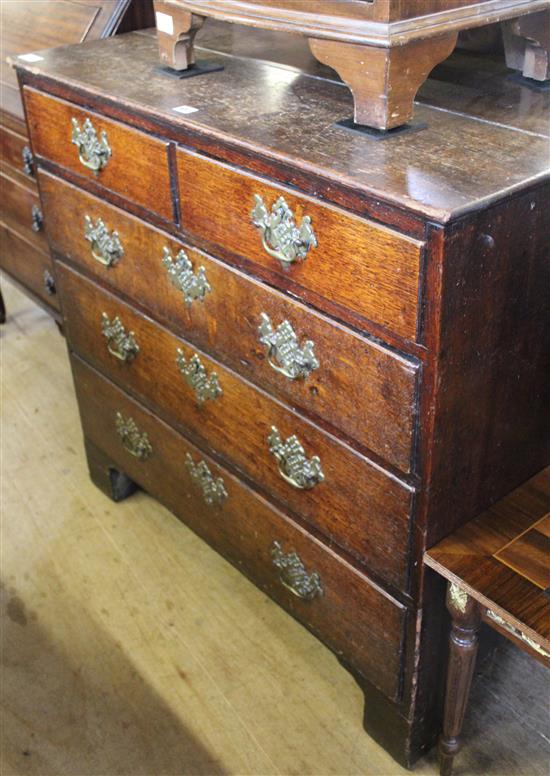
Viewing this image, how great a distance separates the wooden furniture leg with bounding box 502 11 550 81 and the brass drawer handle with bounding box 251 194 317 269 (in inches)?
18.7

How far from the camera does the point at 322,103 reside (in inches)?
56.6

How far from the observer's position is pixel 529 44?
1.43m

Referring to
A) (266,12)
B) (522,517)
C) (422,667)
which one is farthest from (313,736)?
(266,12)

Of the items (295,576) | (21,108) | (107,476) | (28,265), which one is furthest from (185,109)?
(28,265)

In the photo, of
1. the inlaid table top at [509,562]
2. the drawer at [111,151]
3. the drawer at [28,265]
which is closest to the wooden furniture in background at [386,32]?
the drawer at [111,151]

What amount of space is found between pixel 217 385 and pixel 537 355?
0.57 meters

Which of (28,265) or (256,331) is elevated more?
(256,331)

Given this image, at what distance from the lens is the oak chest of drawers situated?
1.17 meters

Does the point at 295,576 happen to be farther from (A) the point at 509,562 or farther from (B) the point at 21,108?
(B) the point at 21,108

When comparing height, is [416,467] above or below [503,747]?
above

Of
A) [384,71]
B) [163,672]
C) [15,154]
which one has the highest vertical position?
[384,71]

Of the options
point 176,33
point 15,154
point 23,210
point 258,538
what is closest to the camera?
point 176,33

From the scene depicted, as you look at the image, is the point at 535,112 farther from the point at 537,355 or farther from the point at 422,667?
the point at 422,667

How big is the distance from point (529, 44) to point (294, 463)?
767 millimetres
